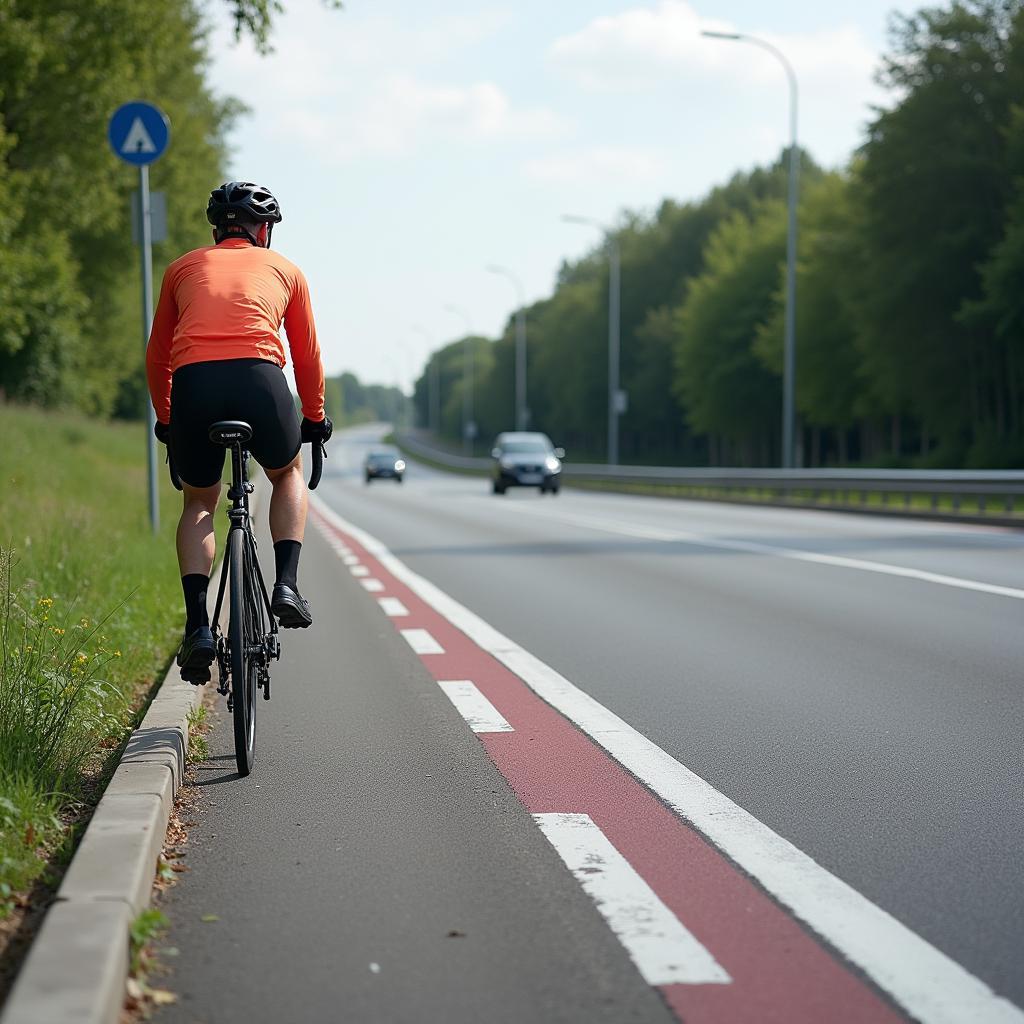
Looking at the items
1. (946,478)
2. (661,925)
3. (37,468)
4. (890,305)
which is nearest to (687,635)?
(661,925)

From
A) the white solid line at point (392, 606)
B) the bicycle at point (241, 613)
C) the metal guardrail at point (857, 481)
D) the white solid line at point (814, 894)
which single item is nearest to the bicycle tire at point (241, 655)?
the bicycle at point (241, 613)

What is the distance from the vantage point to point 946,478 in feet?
82.8

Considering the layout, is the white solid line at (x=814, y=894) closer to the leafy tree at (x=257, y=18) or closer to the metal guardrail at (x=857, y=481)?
the leafy tree at (x=257, y=18)

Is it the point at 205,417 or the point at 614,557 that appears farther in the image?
the point at 614,557

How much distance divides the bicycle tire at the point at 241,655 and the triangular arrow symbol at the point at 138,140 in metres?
8.50

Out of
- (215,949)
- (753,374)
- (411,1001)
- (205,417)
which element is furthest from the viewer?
(753,374)

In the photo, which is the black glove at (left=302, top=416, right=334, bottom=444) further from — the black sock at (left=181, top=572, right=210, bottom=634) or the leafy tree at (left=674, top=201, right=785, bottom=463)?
the leafy tree at (left=674, top=201, right=785, bottom=463)

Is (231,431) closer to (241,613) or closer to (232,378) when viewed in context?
(232,378)

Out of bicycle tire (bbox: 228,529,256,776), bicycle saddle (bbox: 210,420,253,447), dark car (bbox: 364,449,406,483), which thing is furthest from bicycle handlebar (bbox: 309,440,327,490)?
dark car (bbox: 364,449,406,483)

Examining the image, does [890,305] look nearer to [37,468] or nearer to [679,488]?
[679,488]

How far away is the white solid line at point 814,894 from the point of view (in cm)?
328

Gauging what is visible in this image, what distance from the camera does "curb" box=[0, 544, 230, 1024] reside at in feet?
9.82

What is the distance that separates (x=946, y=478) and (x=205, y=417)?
21434 millimetres

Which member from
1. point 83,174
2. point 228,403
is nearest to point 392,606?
point 228,403
